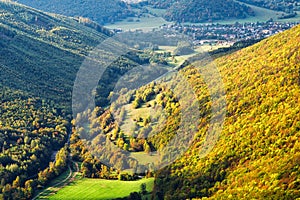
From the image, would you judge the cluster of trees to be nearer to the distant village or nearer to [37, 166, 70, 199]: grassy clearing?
[37, 166, 70, 199]: grassy clearing

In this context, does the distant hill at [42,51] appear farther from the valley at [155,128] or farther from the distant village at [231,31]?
the distant village at [231,31]

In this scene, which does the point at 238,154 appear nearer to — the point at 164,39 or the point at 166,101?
the point at 166,101

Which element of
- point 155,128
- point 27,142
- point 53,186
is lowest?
point 53,186

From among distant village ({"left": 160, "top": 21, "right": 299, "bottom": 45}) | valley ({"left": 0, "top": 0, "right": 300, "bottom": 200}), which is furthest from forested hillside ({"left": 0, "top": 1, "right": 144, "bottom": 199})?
distant village ({"left": 160, "top": 21, "right": 299, "bottom": 45})

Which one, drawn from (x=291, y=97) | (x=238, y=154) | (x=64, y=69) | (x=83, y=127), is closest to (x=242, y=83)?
(x=291, y=97)

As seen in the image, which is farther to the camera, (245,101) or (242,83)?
(242,83)

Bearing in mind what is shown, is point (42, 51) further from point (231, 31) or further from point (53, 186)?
point (231, 31)

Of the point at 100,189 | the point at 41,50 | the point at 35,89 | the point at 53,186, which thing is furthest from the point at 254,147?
the point at 41,50
